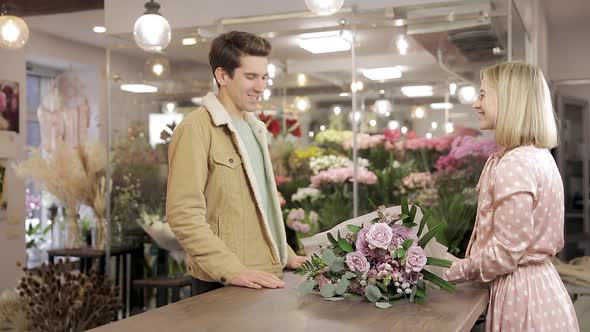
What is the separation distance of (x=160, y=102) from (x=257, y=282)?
2905 millimetres

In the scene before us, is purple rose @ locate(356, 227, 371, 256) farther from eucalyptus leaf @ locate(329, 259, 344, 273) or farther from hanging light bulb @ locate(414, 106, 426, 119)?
hanging light bulb @ locate(414, 106, 426, 119)

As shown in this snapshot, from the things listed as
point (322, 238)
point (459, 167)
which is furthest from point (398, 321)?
point (459, 167)

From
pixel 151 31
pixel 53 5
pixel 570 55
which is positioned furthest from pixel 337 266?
pixel 570 55

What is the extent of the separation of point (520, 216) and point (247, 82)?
0.98m

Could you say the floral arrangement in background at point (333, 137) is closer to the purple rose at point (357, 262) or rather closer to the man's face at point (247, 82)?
the man's face at point (247, 82)

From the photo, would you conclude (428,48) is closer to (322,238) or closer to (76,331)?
(322,238)

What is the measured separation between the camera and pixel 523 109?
209cm

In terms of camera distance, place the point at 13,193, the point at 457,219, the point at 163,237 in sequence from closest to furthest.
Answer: the point at 457,219 → the point at 163,237 → the point at 13,193

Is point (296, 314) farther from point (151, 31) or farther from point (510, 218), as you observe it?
point (151, 31)

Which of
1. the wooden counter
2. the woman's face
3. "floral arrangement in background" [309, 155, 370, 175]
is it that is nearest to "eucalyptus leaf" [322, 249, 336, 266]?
the wooden counter

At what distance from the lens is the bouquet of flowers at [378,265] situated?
6.27 feet

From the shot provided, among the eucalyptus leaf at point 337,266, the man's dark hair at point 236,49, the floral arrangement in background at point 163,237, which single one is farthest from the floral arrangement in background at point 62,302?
the eucalyptus leaf at point 337,266

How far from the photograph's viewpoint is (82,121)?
7.92m

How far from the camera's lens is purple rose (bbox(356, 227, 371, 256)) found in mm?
1951
